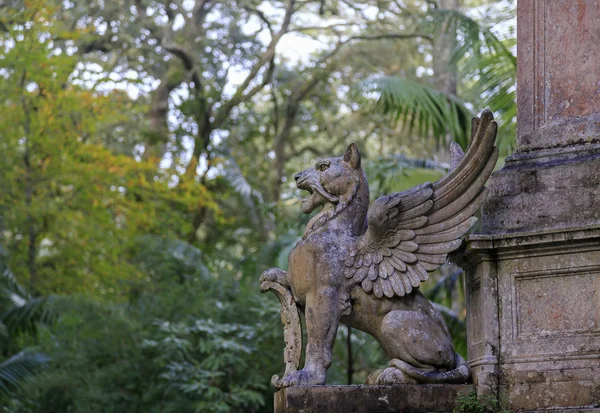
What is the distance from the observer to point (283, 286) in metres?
6.39

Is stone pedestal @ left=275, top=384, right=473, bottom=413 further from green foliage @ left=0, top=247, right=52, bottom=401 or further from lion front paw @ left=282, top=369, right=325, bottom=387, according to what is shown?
green foliage @ left=0, top=247, right=52, bottom=401

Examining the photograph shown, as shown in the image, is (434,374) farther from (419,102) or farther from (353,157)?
(419,102)

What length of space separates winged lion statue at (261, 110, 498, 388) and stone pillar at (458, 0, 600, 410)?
7.4 inches

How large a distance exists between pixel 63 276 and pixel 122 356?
383cm

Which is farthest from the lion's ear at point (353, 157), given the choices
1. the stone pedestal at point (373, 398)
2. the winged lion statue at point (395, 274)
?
the stone pedestal at point (373, 398)

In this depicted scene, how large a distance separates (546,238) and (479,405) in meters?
1.02

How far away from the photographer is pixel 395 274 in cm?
602

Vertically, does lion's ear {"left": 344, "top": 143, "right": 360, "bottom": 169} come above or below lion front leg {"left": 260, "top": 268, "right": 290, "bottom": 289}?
above

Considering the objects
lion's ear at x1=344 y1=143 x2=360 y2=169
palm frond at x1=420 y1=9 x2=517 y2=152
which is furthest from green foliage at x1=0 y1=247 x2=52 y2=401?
lion's ear at x1=344 y1=143 x2=360 y2=169

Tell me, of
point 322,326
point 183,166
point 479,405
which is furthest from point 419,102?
point 183,166

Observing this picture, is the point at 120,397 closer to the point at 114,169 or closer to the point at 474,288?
the point at 114,169

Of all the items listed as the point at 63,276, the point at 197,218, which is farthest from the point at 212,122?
the point at 63,276

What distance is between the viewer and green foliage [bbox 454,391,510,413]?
18.2 feet

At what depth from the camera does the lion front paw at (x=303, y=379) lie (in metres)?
5.83
